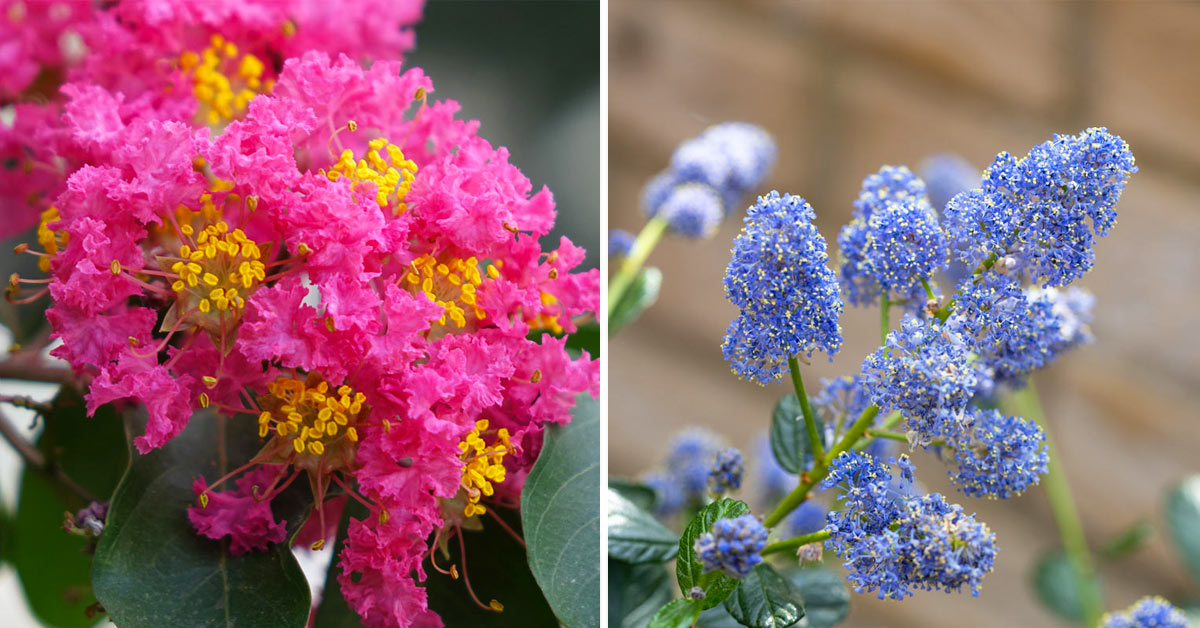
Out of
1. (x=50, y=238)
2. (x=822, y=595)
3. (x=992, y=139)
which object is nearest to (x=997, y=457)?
(x=822, y=595)

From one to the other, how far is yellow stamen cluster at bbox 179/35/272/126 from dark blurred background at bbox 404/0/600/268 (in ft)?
0.80

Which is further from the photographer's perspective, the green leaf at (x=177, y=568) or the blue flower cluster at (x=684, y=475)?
the blue flower cluster at (x=684, y=475)

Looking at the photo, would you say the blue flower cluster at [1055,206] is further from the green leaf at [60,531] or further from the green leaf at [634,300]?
the green leaf at [60,531]

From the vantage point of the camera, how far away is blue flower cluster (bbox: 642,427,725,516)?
0.57m

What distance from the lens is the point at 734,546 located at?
0.30 m

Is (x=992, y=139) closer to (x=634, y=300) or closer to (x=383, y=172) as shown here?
(x=634, y=300)

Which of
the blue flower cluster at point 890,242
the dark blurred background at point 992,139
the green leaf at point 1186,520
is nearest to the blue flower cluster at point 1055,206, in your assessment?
the blue flower cluster at point 890,242

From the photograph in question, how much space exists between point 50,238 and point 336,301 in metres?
0.15

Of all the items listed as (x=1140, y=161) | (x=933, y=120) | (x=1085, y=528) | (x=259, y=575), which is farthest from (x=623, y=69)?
(x=259, y=575)

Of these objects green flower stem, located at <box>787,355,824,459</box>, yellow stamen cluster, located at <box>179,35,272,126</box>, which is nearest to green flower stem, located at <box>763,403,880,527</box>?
green flower stem, located at <box>787,355,824,459</box>

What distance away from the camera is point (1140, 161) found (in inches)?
38.0

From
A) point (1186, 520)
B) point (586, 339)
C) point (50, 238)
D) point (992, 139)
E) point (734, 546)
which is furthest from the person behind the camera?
point (992, 139)

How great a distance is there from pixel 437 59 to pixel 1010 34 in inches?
24.8

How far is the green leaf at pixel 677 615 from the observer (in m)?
0.33
